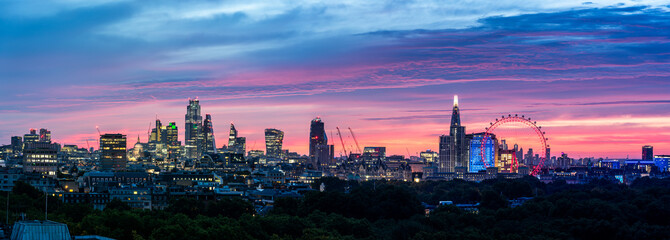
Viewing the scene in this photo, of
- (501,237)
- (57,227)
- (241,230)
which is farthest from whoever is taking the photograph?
(501,237)

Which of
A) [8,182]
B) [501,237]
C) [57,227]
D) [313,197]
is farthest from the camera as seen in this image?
[8,182]

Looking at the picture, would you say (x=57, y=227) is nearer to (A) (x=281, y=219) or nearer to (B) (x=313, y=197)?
(A) (x=281, y=219)

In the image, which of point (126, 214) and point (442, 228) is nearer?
point (126, 214)

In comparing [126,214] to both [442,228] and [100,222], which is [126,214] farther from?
[442,228]

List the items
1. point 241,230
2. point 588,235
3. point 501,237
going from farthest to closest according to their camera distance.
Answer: point 588,235, point 501,237, point 241,230

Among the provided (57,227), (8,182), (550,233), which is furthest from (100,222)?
(8,182)

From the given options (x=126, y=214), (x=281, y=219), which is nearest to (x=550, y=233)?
(x=281, y=219)
